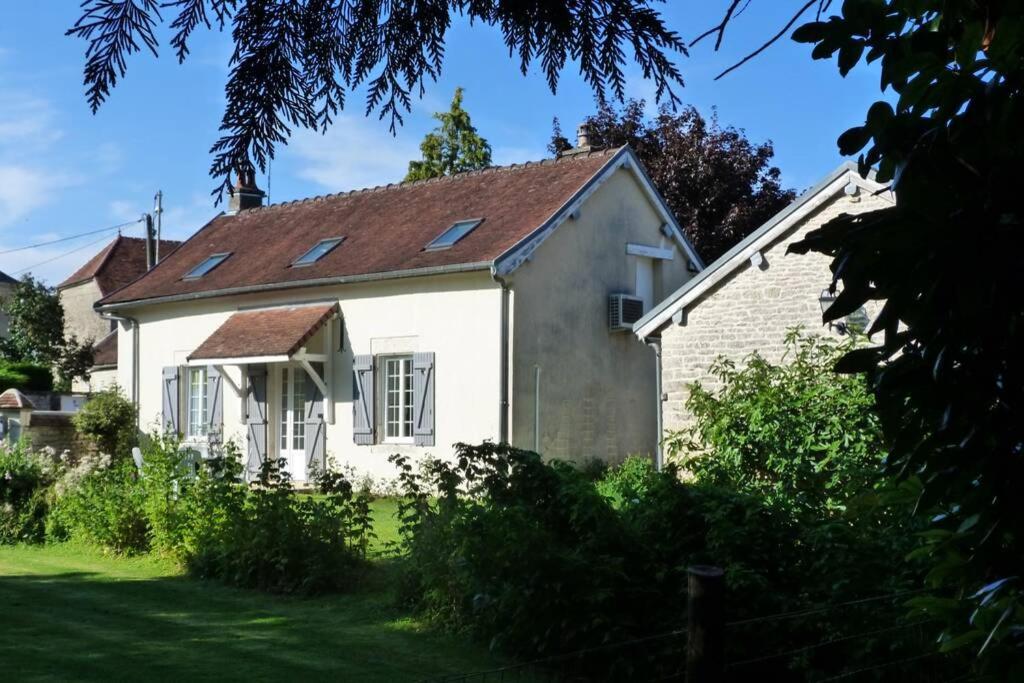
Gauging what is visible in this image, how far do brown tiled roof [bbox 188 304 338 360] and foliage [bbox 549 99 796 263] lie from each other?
37.7 ft

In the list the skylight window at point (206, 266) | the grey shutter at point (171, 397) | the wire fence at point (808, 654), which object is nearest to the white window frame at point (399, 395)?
the grey shutter at point (171, 397)

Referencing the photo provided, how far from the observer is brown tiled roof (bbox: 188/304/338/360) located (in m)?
19.9

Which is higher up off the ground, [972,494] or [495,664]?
[972,494]

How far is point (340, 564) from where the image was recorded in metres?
9.80

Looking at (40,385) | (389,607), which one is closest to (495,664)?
(389,607)

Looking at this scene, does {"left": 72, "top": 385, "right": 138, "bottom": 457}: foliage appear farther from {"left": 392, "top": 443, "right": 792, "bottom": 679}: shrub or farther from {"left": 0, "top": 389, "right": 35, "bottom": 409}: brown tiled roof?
{"left": 392, "top": 443, "right": 792, "bottom": 679}: shrub

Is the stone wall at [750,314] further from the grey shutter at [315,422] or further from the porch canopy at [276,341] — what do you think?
the grey shutter at [315,422]

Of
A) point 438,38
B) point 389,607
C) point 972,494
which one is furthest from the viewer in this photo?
point 389,607

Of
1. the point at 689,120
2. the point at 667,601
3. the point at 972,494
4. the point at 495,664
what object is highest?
the point at 689,120

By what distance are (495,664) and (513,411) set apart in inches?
442

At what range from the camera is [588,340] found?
2000cm

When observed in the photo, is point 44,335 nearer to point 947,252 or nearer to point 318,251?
point 318,251

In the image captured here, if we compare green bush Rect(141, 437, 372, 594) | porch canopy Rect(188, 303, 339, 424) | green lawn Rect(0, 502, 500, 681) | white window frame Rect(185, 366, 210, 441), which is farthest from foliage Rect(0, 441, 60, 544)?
white window frame Rect(185, 366, 210, 441)

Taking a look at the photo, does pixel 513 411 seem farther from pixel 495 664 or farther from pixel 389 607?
pixel 495 664
